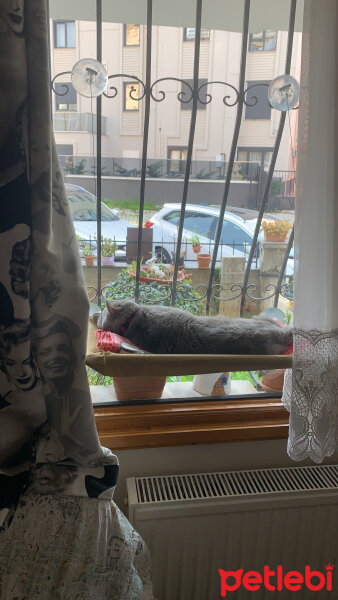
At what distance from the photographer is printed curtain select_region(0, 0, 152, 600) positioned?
0.60 metres

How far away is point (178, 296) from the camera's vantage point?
1.17 meters

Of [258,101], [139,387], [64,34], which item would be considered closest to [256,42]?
[258,101]

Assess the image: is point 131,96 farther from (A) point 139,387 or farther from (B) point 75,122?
(A) point 139,387

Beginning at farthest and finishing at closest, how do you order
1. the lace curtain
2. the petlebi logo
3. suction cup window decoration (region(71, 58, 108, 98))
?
the petlebi logo
suction cup window decoration (region(71, 58, 108, 98))
the lace curtain

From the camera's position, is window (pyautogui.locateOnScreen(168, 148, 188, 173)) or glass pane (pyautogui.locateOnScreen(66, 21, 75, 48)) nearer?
glass pane (pyautogui.locateOnScreen(66, 21, 75, 48))

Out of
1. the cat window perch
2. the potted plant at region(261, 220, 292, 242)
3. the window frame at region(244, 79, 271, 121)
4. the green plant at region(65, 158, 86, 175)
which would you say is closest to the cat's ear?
the cat window perch

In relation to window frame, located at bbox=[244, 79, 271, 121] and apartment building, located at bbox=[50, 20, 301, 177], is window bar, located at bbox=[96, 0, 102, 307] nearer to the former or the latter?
apartment building, located at bbox=[50, 20, 301, 177]

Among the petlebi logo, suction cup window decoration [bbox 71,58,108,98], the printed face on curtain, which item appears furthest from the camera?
the petlebi logo

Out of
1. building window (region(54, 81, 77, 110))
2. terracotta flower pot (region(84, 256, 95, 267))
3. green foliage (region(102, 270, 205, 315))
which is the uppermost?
building window (region(54, 81, 77, 110))

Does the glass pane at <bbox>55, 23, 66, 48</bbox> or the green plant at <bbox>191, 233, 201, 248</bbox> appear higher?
the glass pane at <bbox>55, 23, 66, 48</bbox>

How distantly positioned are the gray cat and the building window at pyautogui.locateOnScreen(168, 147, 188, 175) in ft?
1.16

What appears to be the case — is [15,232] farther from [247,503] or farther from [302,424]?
[247,503]

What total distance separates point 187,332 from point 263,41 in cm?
72

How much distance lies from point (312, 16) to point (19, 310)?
0.71 metres
